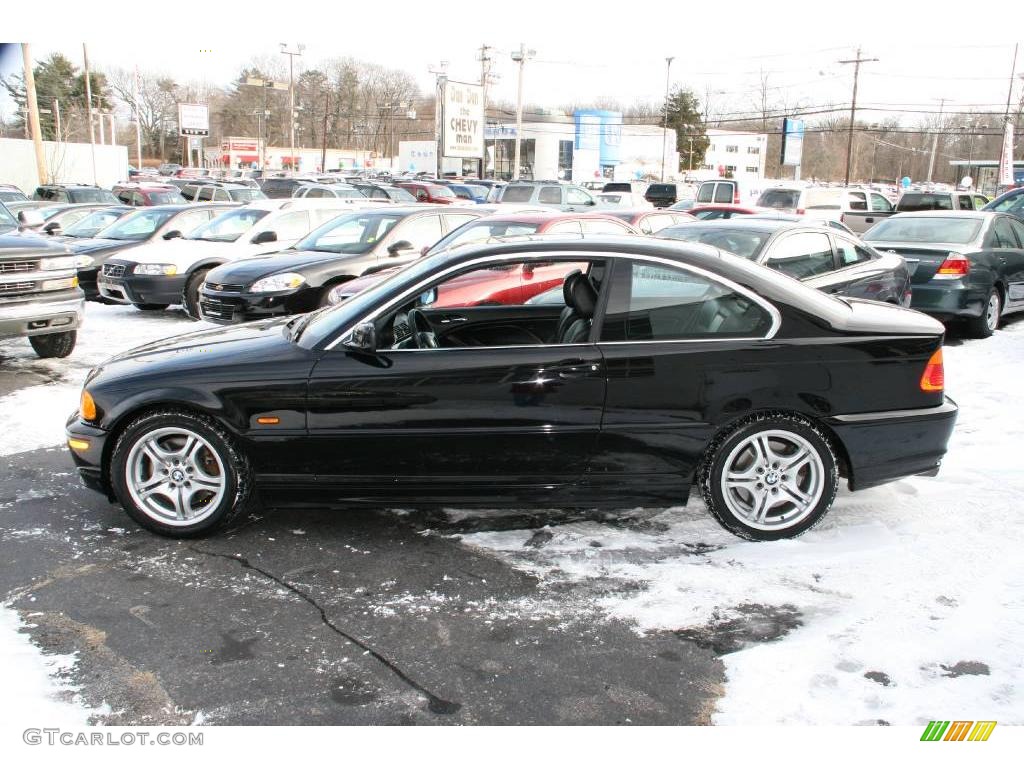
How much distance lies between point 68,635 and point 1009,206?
→ 18906 mm

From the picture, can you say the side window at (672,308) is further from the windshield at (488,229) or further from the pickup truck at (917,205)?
the pickup truck at (917,205)

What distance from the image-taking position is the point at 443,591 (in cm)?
377

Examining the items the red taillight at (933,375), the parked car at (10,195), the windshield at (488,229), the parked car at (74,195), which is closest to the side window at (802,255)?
the windshield at (488,229)

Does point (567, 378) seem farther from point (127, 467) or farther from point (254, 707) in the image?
point (127, 467)

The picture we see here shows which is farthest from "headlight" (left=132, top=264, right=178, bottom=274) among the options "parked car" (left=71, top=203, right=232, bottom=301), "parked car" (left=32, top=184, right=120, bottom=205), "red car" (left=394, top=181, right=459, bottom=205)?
"red car" (left=394, top=181, right=459, bottom=205)

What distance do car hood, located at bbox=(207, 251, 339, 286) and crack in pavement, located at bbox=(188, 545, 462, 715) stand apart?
237 inches

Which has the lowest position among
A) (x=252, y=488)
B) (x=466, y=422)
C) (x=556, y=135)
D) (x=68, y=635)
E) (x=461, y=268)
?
(x=68, y=635)

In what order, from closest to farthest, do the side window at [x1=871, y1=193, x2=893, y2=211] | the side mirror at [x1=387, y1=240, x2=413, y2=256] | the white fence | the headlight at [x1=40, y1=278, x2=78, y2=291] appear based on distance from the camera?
the headlight at [x1=40, y1=278, x2=78, y2=291] < the side mirror at [x1=387, y1=240, x2=413, y2=256] < the side window at [x1=871, y1=193, x2=893, y2=211] < the white fence

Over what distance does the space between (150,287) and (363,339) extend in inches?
336

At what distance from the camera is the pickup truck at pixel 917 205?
2097 cm

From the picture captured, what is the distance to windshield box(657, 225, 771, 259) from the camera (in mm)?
8016

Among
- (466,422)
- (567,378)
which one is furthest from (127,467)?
(567,378)

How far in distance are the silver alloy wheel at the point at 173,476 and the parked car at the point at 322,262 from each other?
5409 mm

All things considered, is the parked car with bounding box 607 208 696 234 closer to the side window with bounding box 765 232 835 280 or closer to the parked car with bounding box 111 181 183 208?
the side window with bounding box 765 232 835 280
